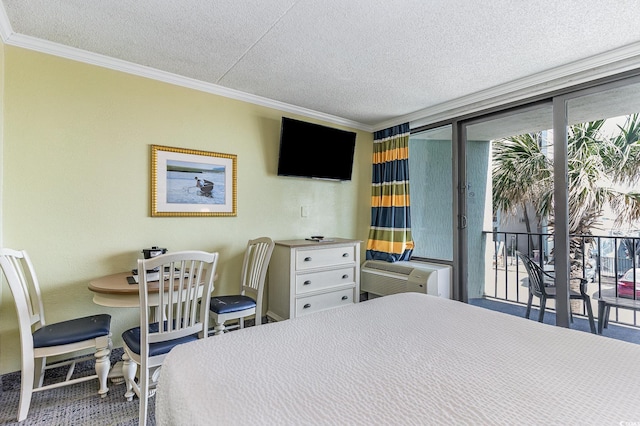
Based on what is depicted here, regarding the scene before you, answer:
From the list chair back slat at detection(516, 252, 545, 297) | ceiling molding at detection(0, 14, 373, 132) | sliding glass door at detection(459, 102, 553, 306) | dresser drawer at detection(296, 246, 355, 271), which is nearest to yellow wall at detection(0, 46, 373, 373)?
ceiling molding at detection(0, 14, 373, 132)

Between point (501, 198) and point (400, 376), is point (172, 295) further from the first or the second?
point (501, 198)

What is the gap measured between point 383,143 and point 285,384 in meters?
3.63

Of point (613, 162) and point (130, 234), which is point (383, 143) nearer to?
point (613, 162)

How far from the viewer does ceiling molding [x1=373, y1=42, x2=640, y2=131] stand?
7.54 ft

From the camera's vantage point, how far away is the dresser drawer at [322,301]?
121 inches

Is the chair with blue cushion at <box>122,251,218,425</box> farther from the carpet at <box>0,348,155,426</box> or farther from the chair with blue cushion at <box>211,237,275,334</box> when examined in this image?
the chair with blue cushion at <box>211,237,275,334</box>

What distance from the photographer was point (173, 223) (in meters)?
2.80

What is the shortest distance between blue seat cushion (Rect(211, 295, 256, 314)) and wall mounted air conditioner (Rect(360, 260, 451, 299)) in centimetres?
168

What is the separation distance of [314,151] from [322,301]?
167cm

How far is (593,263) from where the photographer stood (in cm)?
262

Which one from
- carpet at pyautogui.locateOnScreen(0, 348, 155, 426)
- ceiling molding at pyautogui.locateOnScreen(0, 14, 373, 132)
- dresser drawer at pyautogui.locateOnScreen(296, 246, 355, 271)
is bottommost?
carpet at pyautogui.locateOnScreen(0, 348, 155, 426)

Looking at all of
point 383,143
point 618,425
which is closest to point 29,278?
point 618,425

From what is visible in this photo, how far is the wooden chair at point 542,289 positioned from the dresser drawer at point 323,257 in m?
1.72

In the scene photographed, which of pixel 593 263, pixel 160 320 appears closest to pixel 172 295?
pixel 160 320
